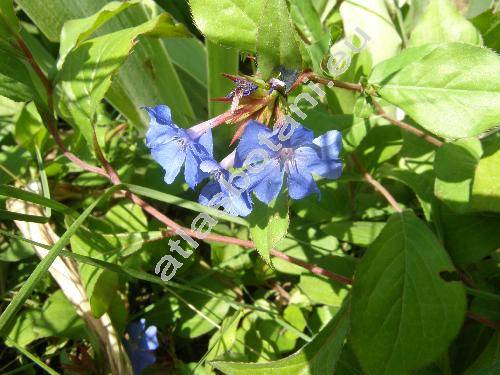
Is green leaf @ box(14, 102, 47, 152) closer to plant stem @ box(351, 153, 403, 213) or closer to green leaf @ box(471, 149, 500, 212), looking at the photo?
plant stem @ box(351, 153, 403, 213)

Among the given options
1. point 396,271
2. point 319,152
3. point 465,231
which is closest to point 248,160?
point 319,152

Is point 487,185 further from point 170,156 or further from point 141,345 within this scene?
point 141,345

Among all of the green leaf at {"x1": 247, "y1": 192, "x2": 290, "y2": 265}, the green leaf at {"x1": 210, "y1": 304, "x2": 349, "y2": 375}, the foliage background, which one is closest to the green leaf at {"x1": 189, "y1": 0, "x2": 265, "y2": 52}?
the foliage background

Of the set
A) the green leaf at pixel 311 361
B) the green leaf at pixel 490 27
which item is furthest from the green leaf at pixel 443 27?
the green leaf at pixel 311 361

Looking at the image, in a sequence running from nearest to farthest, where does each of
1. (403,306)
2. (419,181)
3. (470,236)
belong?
(403,306)
(470,236)
(419,181)

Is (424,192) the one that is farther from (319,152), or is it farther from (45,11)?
(45,11)

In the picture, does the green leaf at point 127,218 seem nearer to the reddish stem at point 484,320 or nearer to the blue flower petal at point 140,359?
the blue flower petal at point 140,359

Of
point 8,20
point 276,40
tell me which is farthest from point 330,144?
point 8,20
